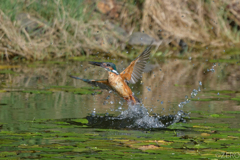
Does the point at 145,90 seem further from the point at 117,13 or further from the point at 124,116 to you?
the point at 117,13

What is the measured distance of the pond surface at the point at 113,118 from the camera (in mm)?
4504

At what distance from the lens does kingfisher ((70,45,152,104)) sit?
20.7 ft

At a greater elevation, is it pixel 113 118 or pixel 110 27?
pixel 110 27

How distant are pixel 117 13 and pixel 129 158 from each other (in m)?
14.7

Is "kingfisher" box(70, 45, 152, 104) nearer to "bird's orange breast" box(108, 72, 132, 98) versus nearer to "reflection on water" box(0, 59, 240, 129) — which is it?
"bird's orange breast" box(108, 72, 132, 98)

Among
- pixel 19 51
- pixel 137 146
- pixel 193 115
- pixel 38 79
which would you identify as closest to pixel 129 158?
pixel 137 146

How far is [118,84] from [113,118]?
0.46 m

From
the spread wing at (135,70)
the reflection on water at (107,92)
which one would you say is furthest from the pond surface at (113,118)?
the spread wing at (135,70)

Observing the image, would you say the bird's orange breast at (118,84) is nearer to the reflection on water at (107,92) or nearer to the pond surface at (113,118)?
the pond surface at (113,118)

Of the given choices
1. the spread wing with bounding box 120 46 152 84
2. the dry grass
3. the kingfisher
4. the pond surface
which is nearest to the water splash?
the pond surface

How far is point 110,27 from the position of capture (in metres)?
15.8

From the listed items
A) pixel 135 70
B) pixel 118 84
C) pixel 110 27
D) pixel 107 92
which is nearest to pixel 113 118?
pixel 118 84

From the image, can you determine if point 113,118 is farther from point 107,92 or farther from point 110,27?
point 110,27

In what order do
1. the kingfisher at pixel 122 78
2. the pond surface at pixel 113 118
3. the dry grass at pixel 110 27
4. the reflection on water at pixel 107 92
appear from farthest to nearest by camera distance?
the dry grass at pixel 110 27, the reflection on water at pixel 107 92, the kingfisher at pixel 122 78, the pond surface at pixel 113 118
